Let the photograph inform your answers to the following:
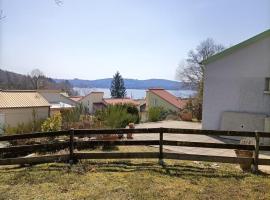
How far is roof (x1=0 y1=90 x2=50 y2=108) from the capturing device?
36.9m

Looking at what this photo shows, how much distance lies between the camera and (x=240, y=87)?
1592cm

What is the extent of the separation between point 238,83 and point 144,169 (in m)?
9.03

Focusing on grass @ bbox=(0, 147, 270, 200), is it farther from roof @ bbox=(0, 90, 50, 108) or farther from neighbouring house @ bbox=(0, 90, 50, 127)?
roof @ bbox=(0, 90, 50, 108)

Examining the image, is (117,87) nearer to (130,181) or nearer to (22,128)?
(22,128)

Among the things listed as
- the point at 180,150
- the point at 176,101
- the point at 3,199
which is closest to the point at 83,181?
the point at 3,199

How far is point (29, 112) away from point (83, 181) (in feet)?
107

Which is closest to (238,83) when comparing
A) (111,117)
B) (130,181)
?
(111,117)

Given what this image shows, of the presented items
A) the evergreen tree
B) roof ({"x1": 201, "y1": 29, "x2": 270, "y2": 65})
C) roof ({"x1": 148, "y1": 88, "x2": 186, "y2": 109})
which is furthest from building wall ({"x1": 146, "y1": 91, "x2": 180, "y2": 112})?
the evergreen tree

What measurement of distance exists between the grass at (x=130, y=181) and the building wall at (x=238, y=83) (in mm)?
6908

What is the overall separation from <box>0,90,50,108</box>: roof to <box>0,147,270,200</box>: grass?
98.0 ft

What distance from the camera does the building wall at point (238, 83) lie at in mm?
15172

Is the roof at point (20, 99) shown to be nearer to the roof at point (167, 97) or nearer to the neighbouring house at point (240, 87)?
the roof at point (167, 97)

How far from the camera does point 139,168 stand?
8773 mm

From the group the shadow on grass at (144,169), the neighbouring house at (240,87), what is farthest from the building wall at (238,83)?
the shadow on grass at (144,169)
